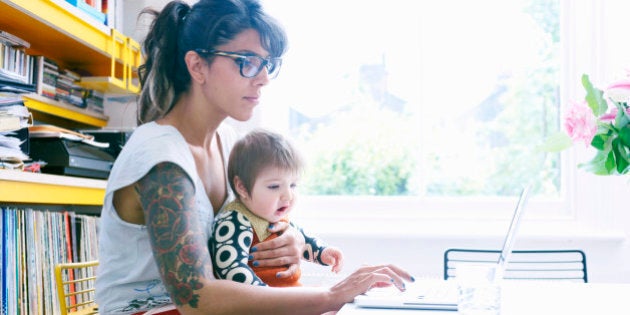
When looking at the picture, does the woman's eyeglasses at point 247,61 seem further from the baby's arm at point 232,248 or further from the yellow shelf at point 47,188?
the yellow shelf at point 47,188

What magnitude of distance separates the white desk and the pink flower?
0.29 m

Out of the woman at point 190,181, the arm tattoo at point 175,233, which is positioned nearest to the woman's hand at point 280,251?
the woman at point 190,181

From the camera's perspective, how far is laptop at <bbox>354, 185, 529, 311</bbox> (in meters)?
1.15

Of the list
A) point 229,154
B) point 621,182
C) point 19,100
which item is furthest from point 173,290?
point 621,182

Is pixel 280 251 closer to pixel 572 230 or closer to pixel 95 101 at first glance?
pixel 95 101

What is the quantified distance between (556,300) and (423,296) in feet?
0.80

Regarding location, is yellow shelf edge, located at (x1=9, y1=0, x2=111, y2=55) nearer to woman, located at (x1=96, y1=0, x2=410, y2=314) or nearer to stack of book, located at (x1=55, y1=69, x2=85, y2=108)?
stack of book, located at (x1=55, y1=69, x2=85, y2=108)

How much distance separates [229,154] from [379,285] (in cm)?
65

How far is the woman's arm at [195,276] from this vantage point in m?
1.28

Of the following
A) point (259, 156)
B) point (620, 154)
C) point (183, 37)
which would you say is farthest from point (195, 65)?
point (620, 154)

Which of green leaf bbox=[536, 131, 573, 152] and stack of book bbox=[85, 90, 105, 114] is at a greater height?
stack of book bbox=[85, 90, 105, 114]

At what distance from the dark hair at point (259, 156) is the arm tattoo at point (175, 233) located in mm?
292

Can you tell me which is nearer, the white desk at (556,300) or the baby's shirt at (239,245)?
the white desk at (556,300)

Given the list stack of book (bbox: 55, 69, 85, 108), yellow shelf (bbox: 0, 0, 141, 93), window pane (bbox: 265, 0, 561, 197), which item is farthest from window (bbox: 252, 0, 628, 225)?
stack of book (bbox: 55, 69, 85, 108)
